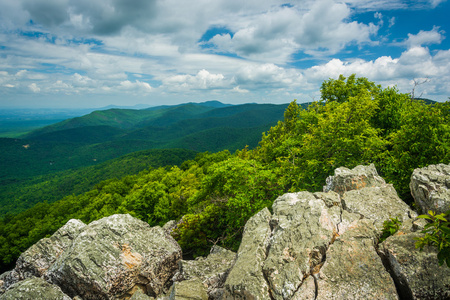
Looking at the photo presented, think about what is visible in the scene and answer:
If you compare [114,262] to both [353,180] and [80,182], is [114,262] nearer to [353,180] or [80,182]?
[353,180]

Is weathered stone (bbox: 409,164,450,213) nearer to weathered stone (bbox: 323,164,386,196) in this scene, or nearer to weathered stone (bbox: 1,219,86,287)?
weathered stone (bbox: 323,164,386,196)

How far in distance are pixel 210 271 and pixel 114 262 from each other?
7030 millimetres

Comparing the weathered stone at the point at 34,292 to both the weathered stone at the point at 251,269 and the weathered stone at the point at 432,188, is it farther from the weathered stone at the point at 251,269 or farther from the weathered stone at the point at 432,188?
the weathered stone at the point at 432,188

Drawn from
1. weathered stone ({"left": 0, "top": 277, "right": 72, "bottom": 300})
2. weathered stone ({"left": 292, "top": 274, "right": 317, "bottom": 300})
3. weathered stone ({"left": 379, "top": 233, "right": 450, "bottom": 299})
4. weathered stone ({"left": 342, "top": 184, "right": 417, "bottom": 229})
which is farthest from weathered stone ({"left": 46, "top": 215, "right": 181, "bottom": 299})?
weathered stone ({"left": 379, "top": 233, "right": 450, "bottom": 299})

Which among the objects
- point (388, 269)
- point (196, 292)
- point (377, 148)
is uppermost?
point (377, 148)

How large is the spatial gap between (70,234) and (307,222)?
76.4 ft

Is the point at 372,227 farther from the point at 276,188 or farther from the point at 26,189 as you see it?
the point at 26,189

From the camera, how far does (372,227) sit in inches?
393

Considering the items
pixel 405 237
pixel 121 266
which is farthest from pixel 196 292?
pixel 405 237

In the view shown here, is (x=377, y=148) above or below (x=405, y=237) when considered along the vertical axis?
above

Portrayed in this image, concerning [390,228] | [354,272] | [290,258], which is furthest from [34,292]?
[390,228]

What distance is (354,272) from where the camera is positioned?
8328 millimetres

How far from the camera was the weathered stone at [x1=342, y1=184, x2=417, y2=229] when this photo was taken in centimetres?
1120

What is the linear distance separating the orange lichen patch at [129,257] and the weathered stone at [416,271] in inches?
612
